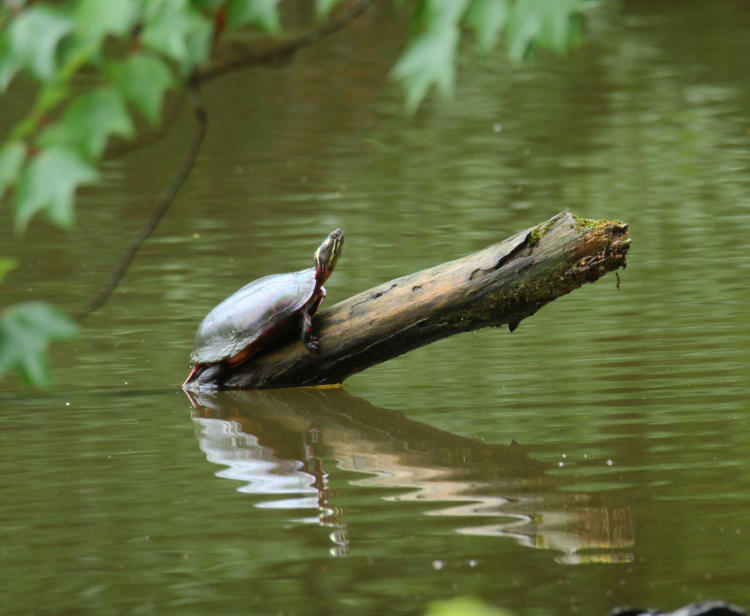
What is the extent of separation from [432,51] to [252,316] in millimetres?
4172

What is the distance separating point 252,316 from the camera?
6.42 m

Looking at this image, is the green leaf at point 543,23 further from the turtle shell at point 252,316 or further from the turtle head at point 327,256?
the turtle head at point 327,256

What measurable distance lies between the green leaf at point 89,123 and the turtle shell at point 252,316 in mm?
3961

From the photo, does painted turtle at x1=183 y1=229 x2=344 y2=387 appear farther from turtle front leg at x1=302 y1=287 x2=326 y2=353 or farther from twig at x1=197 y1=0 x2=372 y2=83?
twig at x1=197 y1=0 x2=372 y2=83

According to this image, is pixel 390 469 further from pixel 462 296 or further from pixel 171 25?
pixel 171 25

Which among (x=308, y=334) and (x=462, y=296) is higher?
(x=462, y=296)

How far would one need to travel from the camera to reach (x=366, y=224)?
34.5ft

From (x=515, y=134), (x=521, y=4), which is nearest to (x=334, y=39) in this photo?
(x=515, y=134)

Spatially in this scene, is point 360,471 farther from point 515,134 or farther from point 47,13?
point 515,134

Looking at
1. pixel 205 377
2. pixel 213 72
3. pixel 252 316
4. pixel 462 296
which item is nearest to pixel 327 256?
pixel 252 316

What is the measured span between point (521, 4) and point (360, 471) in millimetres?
3065

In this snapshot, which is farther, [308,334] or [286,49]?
[308,334]

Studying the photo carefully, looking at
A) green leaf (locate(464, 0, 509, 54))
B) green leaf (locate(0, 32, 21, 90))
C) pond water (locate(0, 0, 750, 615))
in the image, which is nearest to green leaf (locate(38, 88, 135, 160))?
green leaf (locate(0, 32, 21, 90))

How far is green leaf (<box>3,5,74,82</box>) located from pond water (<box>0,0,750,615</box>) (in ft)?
6.87
